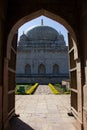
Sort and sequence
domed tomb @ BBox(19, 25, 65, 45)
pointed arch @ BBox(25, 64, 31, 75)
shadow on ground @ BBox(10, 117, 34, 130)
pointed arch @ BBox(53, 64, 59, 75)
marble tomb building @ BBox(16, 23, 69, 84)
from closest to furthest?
shadow on ground @ BBox(10, 117, 34, 130) → marble tomb building @ BBox(16, 23, 69, 84) → pointed arch @ BBox(25, 64, 31, 75) → pointed arch @ BBox(53, 64, 59, 75) → domed tomb @ BBox(19, 25, 65, 45)

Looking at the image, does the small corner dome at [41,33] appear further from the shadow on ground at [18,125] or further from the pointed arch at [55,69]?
the shadow on ground at [18,125]

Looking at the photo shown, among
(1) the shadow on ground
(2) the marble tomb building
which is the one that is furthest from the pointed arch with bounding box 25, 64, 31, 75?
(1) the shadow on ground

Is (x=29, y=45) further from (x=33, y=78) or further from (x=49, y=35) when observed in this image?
(x=33, y=78)

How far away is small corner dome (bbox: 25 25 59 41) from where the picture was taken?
142 feet

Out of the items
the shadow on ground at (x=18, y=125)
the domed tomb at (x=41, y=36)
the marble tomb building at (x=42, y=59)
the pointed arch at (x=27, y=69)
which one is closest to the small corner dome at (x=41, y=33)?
the domed tomb at (x=41, y=36)

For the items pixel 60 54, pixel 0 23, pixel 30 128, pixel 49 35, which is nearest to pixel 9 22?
pixel 0 23

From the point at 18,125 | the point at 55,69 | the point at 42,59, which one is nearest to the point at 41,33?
the point at 42,59

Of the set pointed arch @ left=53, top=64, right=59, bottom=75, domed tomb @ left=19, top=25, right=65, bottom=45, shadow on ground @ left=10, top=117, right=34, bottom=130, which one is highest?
domed tomb @ left=19, top=25, right=65, bottom=45

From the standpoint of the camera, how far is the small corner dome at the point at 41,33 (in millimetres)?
43312

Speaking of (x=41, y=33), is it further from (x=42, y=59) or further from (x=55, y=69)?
(x=55, y=69)

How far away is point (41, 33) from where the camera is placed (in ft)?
142

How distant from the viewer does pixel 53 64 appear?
40.9 metres

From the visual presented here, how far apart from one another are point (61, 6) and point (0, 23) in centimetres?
145

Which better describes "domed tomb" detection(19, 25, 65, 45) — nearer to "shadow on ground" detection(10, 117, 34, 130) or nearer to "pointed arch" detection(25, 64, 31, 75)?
"pointed arch" detection(25, 64, 31, 75)
